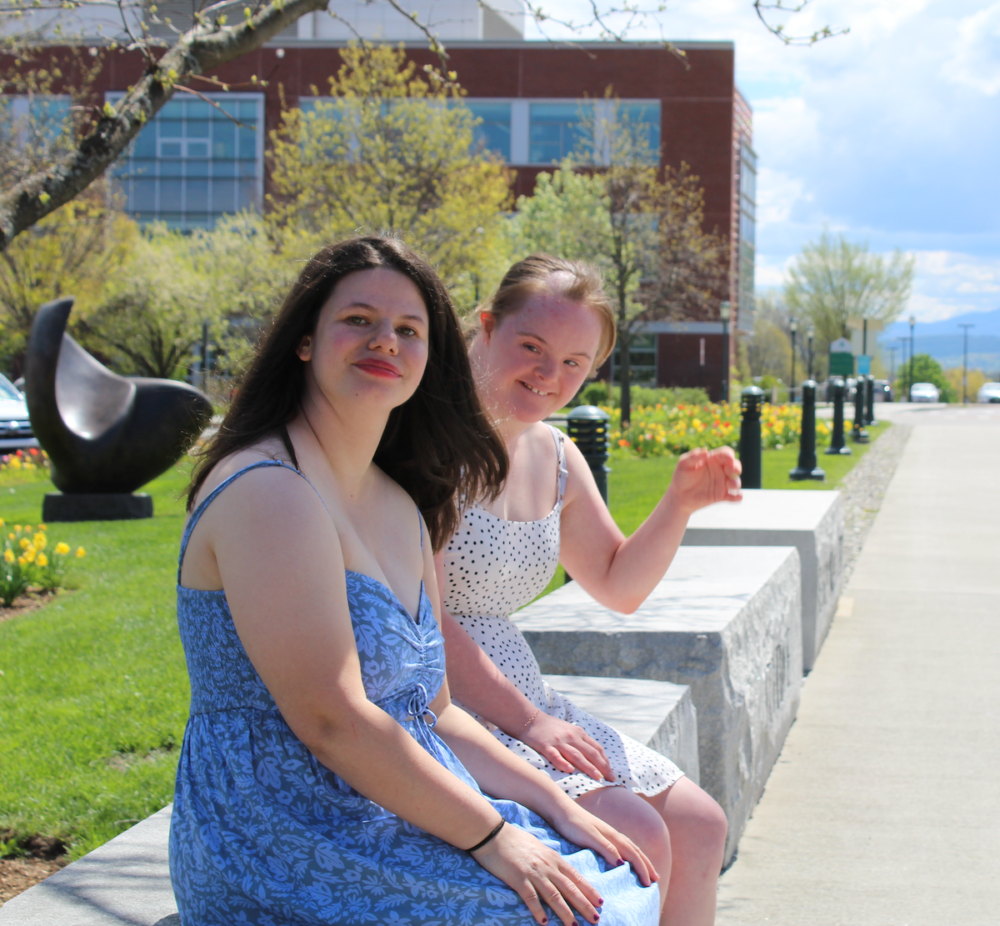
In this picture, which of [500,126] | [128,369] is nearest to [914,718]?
[128,369]

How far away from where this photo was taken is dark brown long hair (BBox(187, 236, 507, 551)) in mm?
1929

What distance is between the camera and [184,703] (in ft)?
14.5

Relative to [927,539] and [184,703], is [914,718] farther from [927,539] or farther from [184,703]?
[927,539]

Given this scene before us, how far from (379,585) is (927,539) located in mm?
8915

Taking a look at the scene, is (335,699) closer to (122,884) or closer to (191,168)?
(122,884)

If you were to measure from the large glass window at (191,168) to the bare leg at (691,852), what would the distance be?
47398mm

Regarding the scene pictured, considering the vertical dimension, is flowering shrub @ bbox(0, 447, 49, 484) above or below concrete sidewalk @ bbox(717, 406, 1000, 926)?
above

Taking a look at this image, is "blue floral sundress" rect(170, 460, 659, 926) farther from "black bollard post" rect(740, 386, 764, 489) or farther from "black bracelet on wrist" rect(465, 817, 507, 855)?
"black bollard post" rect(740, 386, 764, 489)

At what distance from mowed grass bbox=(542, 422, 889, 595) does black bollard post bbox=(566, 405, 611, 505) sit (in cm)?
92

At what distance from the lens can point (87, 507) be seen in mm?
10312

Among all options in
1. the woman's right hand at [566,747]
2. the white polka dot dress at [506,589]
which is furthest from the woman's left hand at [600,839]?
the white polka dot dress at [506,589]

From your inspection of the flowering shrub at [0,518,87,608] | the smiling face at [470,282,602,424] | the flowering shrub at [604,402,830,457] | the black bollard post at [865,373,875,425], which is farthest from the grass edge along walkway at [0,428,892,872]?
the black bollard post at [865,373,875,425]

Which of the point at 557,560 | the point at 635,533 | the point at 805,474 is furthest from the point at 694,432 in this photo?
the point at 557,560

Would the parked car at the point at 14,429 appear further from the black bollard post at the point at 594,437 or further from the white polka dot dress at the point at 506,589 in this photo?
the white polka dot dress at the point at 506,589
